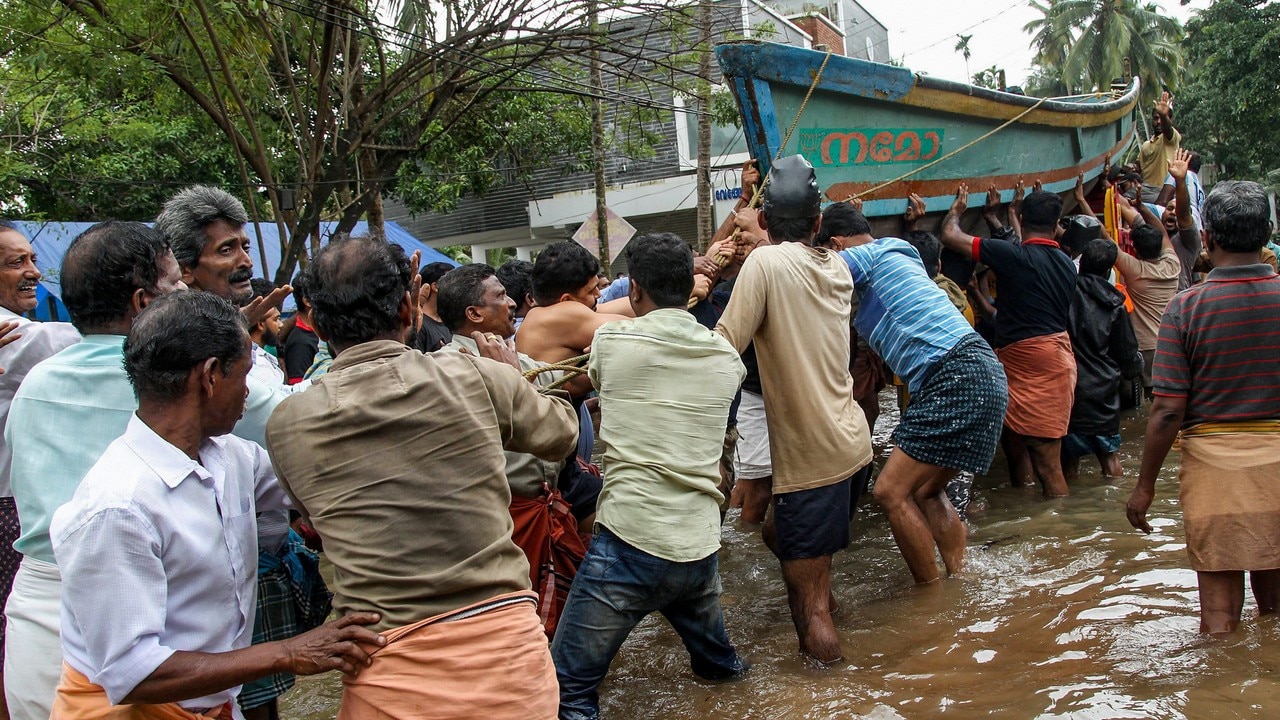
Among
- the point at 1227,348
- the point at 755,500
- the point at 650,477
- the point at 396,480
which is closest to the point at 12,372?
the point at 396,480

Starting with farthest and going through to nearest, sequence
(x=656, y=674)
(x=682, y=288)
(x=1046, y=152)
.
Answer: (x=1046, y=152), (x=656, y=674), (x=682, y=288)

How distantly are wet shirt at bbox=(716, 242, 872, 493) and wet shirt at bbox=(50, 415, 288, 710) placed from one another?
6.28ft

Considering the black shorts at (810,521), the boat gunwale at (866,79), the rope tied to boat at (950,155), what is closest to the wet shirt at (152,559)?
the black shorts at (810,521)

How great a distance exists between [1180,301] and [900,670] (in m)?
1.68

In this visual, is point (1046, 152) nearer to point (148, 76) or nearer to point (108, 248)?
point (108, 248)

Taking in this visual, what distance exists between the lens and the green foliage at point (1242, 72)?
2306 centimetres

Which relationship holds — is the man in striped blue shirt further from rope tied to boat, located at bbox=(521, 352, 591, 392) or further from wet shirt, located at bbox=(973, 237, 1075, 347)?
wet shirt, located at bbox=(973, 237, 1075, 347)

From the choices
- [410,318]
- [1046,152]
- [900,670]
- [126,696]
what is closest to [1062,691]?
[900,670]

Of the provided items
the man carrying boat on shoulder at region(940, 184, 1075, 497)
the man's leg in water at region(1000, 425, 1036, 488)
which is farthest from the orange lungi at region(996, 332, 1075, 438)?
the man's leg in water at region(1000, 425, 1036, 488)

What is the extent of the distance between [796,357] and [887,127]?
116 inches

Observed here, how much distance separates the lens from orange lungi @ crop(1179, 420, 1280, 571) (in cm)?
334

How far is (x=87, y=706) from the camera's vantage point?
1.86m

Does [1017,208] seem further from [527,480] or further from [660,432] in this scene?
[527,480]

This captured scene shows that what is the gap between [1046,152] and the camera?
7.43 meters
